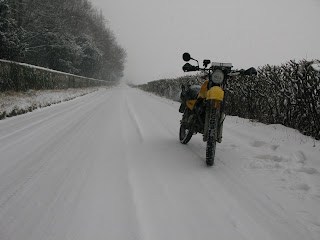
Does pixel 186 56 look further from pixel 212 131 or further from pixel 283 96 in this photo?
pixel 283 96

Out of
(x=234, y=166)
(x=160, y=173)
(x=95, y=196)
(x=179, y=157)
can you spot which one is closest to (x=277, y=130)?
(x=234, y=166)

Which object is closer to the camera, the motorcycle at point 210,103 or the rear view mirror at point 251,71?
the motorcycle at point 210,103

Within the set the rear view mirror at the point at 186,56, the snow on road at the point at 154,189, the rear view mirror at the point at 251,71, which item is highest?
the rear view mirror at the point at 186,56

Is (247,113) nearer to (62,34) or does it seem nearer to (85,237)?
(85,237)

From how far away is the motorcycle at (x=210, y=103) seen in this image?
317 cm

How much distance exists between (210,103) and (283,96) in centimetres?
305

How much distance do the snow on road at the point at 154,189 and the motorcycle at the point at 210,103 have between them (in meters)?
0.47

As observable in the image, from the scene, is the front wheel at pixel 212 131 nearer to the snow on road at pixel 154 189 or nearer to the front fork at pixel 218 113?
the front fork at pixel 218 113

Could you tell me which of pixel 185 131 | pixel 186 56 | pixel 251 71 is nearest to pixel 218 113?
pixel 251 71

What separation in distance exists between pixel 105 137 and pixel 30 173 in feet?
6.74

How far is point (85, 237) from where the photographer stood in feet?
5.54

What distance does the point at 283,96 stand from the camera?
5309 mm

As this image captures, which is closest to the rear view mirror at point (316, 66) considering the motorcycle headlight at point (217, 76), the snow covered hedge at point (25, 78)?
the motorcycle headlight at point (217, 76)

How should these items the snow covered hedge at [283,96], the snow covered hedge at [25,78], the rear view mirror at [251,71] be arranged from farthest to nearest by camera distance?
1. the snow covered hedge at [25,78]
2. the snow covered hedge at [283,96]
3. the rear view mirror at [251,71]
